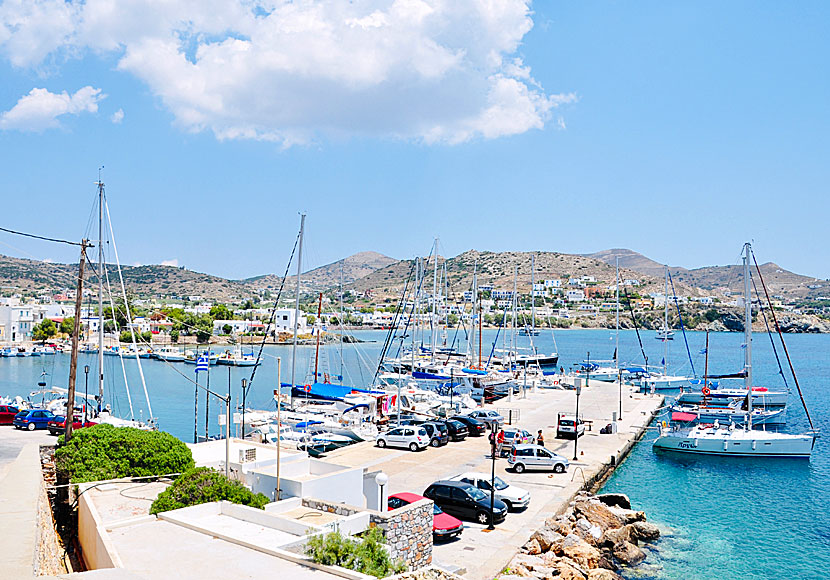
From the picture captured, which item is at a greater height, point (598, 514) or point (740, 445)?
point (598, 514)

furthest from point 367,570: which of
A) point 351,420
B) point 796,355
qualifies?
point 796,355

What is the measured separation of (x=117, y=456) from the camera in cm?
1973

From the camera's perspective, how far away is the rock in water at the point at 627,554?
21.4 m

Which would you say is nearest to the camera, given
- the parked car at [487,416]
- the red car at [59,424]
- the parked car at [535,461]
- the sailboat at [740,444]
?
the parked car at [535,461]

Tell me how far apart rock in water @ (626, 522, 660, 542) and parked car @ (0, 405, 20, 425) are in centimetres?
3714

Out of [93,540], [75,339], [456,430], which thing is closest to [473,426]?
[456,430]

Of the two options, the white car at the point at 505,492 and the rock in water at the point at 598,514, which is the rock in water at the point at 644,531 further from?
the white car at the point at 505,492

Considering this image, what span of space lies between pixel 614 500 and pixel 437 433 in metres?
10.4

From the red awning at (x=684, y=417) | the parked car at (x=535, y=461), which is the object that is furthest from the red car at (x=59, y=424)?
the red awning at (x=684, y=417)

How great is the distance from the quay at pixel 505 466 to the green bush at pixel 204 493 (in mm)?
5401

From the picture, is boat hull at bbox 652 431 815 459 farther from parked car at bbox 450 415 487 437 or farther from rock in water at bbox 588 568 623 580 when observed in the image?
rock in water at bbox 588 568 623 580

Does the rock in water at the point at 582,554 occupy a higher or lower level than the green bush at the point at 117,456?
lower

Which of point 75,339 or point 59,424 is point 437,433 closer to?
point 75,339

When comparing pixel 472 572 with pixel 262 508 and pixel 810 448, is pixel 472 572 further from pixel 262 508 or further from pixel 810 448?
pixel 810 448
